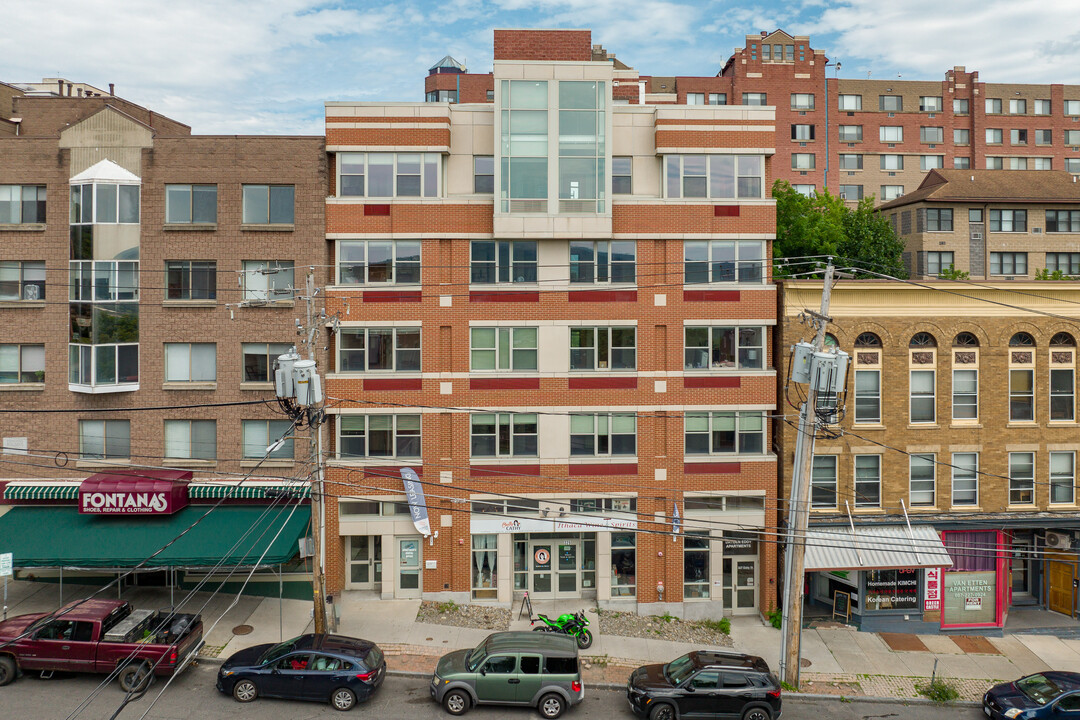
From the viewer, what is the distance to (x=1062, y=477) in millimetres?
26938

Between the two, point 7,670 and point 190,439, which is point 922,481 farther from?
point 7,670

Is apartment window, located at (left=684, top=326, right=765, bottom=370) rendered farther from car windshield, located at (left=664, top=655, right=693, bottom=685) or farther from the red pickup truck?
the red pickup truck

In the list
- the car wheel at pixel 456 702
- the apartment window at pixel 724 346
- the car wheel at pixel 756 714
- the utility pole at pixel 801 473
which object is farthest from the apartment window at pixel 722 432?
the car wheel at pixel 456 702

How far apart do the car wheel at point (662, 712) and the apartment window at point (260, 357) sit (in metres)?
16.6

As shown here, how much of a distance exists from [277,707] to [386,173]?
1684cm

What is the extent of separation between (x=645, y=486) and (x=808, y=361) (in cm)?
906

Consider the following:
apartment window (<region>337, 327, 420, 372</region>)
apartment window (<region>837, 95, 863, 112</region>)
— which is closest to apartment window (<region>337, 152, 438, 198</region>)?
apartment window (<region>337, 327, 420, 372</region>)

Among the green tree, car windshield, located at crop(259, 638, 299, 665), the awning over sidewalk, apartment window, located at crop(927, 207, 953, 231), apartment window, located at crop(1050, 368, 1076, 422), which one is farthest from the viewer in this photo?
apartment window, located at crop(927, 207, 953, 231)

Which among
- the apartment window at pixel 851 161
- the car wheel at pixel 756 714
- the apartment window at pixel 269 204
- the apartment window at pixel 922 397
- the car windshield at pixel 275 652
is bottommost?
the car wheel at pixel 756 714

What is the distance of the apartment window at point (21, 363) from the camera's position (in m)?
26.7

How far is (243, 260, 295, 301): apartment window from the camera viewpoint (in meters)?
26.6

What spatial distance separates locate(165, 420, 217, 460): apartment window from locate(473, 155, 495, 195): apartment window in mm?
12442

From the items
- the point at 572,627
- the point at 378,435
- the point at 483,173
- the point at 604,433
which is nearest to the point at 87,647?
the point at 378,435

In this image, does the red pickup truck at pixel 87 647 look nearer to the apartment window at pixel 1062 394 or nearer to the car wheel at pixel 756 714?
the car wheel at pixel 756 714
